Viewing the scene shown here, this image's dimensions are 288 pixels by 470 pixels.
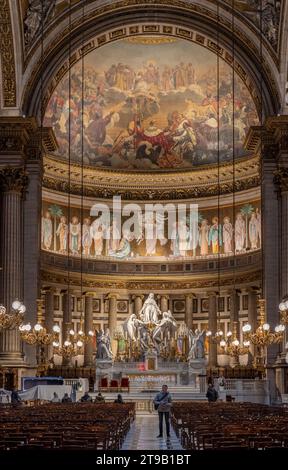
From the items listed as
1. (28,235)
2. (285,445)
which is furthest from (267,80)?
(285,445)

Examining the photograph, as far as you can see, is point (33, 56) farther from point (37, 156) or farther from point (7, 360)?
point (7, 360)

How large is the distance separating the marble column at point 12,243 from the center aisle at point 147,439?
11.1 m

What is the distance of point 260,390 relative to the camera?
4644cm

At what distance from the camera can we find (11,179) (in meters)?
45.4

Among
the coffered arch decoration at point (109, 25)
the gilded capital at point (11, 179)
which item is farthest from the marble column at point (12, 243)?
the coffered arch decoration at point (109, 25)

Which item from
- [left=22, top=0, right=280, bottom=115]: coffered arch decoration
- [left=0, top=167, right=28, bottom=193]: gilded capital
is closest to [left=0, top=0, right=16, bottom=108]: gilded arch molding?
[left=22, top=0, right=280, bottom=115]: coffered arch decoration

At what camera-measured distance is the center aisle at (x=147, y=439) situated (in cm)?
2252

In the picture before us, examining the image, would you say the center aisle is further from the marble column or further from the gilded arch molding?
the gilded arch molding

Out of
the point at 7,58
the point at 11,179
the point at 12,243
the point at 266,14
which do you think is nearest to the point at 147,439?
the point at 12,243

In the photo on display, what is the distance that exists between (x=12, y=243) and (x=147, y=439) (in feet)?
69.1

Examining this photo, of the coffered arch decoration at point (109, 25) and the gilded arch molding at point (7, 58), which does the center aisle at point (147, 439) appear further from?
the coffered arch decoration at point (109, 25)

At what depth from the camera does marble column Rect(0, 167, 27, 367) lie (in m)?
44.4

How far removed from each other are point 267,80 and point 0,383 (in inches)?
793

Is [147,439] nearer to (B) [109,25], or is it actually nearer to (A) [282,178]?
(A) [282,178]
